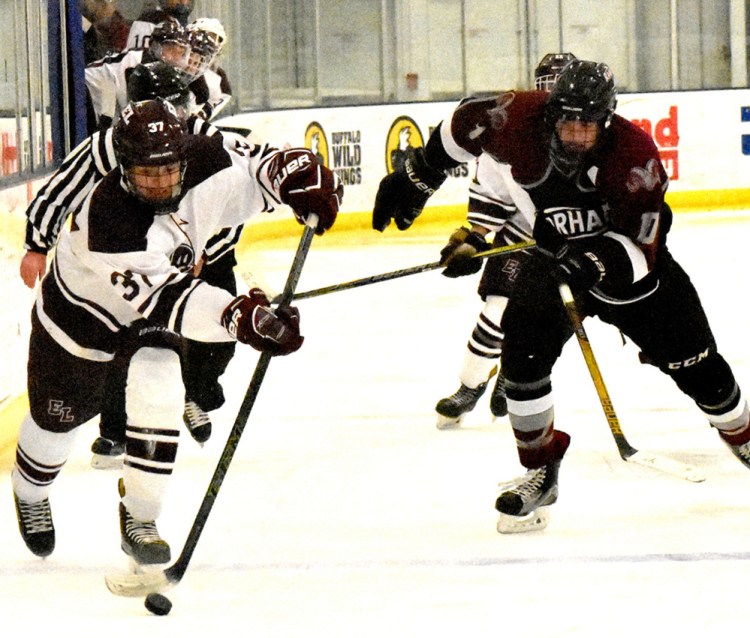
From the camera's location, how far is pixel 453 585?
2.75 metres

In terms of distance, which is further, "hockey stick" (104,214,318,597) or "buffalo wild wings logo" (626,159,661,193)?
"buffalo wild wings logo" (626,159,661,193)

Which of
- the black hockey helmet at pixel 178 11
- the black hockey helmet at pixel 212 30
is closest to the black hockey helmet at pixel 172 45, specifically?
the black hockey helmet at pixel 212 30

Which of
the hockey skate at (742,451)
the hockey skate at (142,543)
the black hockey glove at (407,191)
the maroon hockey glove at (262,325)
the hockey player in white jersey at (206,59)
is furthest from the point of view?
the hockey player in white jersey at (206,59)

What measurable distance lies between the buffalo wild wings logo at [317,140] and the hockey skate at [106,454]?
4853 millimetres

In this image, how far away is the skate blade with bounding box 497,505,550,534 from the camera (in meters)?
3.08

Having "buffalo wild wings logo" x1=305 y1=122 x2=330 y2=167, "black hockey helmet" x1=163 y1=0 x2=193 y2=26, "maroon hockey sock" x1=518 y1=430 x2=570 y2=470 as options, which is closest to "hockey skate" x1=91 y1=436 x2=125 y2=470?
"maroon hockey sock" x1=518 y1=430 x2=570 y2=470

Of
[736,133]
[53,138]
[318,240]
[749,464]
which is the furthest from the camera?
[736,133]

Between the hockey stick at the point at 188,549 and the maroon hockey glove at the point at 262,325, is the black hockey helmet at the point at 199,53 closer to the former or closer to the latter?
the hockey stick at the point at 188,549

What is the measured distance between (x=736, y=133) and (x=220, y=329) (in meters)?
7.20

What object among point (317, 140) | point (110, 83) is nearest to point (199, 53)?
point (110, 83)

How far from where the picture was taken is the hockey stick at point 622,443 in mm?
3328

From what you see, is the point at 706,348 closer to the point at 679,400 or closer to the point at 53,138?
the point at 679,400

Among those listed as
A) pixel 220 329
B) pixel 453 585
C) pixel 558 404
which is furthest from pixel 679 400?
pixel 220 329

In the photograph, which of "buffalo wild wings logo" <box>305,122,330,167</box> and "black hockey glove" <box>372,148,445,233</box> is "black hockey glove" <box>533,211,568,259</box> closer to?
"black hockey glove" <box>372,148,445,233</box>
